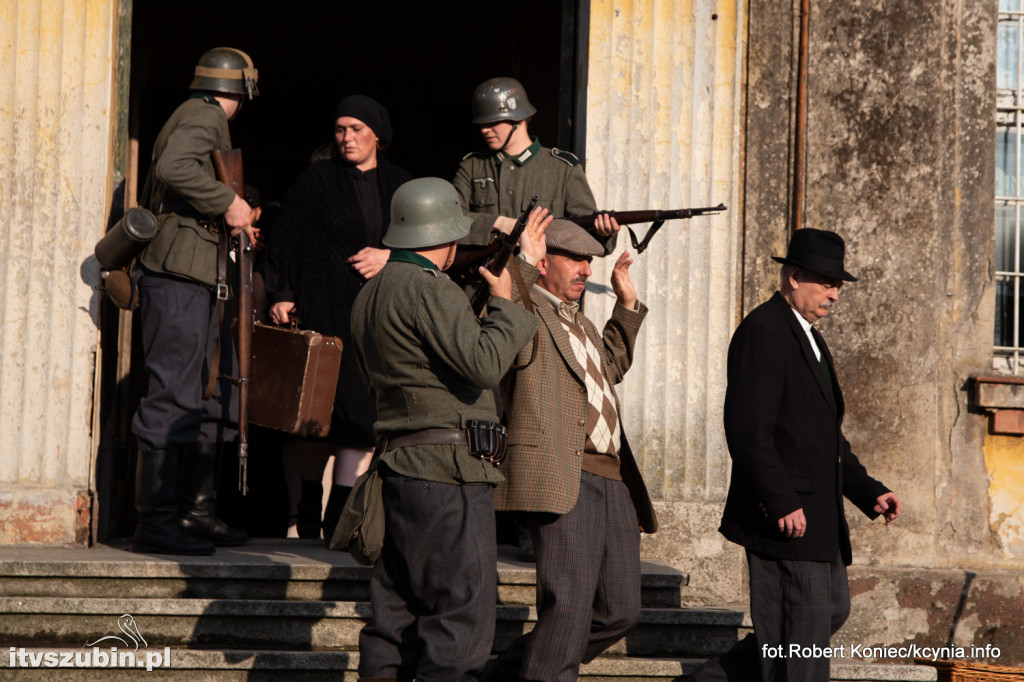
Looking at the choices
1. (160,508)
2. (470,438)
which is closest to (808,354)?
(470,438)

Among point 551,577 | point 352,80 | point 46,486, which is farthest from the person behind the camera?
point 352,80

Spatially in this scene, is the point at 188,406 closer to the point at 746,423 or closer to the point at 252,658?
the point at 252,658

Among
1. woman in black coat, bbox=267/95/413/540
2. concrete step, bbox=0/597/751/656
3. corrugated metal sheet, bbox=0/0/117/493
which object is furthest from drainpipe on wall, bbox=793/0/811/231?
corrugated metal sheet, bbox=0/0/117/493

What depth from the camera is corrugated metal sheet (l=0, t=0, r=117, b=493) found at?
6312 mm

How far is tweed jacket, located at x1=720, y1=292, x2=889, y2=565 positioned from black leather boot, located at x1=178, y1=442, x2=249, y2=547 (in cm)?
263

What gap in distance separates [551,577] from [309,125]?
712cm

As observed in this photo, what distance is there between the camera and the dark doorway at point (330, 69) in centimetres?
970

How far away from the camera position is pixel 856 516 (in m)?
6.79

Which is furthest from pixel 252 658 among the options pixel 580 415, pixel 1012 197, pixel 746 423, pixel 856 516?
pixel 1012 197

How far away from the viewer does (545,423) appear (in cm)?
458

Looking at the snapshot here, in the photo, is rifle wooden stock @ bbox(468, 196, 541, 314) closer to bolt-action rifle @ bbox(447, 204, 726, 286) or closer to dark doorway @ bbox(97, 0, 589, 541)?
bolt-action rifle @ bbox(447, 204, 726, 286)

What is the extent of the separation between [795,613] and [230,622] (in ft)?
7.77

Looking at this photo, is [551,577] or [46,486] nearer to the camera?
[551,577]

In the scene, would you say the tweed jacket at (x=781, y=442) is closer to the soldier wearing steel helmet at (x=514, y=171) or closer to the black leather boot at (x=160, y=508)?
the soldier wearing steel helmet at (x=514, y=171)
